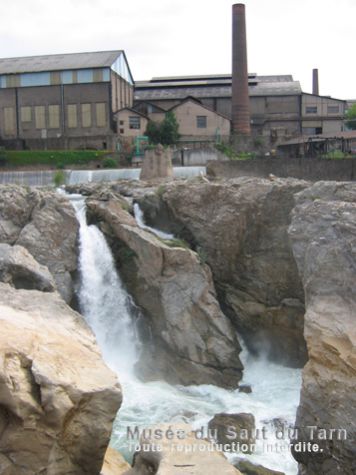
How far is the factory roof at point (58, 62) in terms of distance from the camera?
5856 centimetres

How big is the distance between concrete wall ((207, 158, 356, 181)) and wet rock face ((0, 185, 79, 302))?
1435 centimetres

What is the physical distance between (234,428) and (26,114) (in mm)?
51486

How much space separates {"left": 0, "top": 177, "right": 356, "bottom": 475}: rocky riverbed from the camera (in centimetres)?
A: 780

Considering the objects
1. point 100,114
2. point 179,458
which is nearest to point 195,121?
point 100,114

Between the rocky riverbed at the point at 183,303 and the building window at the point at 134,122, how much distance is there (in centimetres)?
2888

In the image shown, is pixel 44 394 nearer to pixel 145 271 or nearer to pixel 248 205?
pixel 145 271

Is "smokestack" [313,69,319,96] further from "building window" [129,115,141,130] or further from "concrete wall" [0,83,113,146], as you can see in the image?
"concrete wall" [0,83,113,146]

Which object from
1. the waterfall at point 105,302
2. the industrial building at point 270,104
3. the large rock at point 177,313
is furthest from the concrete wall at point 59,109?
the large rock at point 177,313

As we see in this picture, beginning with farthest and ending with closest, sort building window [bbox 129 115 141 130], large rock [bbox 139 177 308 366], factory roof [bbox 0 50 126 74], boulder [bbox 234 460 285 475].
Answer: factory roof [bbox 0 50 126 74] < building window [bbox 129 115 141 130] < large rock [bbox 139 177 308 366] < boulder [bbox 234 460 285 475]

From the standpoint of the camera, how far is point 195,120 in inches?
2288

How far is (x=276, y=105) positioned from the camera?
64.5 m

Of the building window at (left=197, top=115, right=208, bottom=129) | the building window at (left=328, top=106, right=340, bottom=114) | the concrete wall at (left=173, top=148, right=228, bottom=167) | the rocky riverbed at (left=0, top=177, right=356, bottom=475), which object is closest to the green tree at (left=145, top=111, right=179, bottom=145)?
the building window at (left=197, top=115, right=208, bottom=129)

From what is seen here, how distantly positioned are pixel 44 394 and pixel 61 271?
12968 mm

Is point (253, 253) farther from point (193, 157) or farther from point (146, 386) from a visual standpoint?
point (193, 157)
